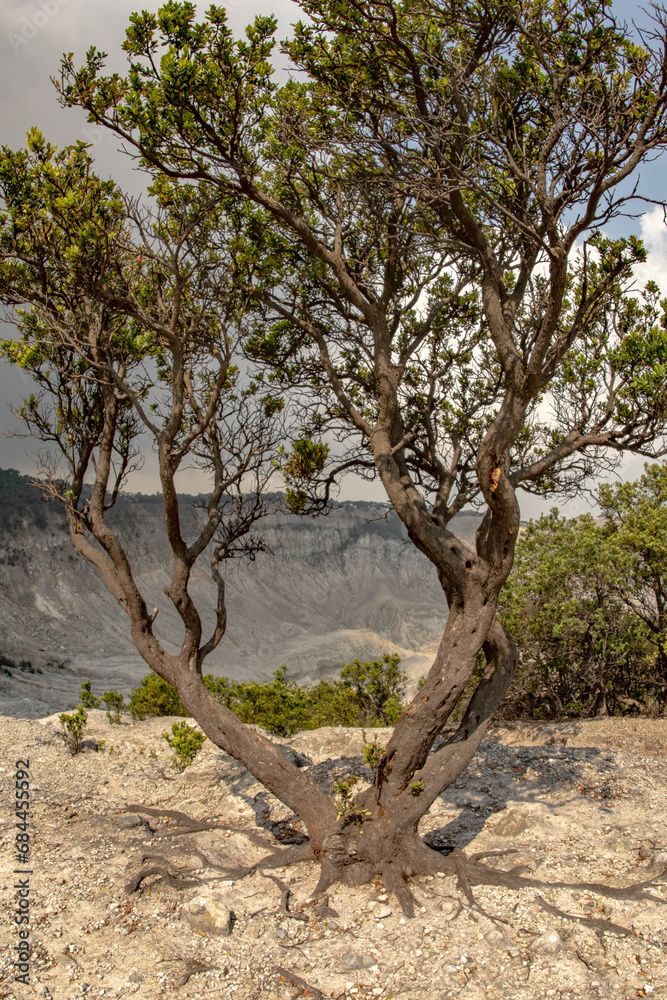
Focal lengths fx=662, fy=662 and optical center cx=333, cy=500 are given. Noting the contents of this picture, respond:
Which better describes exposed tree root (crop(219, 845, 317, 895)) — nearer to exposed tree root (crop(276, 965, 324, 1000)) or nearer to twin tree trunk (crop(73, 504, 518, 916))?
twin tree trunk (crop(73, 504, 518, 916))

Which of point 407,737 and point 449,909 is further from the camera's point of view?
point 407,737

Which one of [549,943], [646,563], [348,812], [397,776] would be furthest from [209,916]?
[646,563]

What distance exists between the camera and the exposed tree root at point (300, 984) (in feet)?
15.5

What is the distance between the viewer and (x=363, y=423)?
7.71m

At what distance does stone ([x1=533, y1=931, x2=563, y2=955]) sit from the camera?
202 inches

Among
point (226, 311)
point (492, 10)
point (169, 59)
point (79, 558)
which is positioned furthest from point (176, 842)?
point (79, 558)

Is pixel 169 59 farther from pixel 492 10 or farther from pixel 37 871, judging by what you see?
pixel 37 871

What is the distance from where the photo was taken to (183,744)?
884cm

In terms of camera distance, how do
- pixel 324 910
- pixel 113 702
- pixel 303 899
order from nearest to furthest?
pixel 324 910 → pixel 303 899 → pixel 113 702

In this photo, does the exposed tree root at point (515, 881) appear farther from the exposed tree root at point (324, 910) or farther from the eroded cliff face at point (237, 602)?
the eroded cliff face at point (237, 602)

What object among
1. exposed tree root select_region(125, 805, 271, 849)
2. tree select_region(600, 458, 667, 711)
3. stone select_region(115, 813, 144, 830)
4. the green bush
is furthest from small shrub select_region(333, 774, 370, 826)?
tree select_region(600, 458, 667, 711)

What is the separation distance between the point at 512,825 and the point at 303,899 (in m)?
2.63

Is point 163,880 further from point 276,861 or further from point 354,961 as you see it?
point 354,961

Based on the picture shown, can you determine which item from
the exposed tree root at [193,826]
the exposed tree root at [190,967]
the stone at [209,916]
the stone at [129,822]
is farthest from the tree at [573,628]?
the exposed tree root at [190,967]
